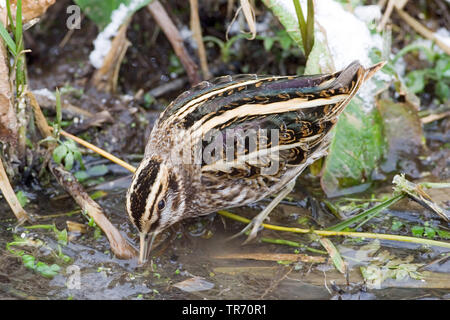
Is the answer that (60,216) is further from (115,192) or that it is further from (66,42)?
(66,42)

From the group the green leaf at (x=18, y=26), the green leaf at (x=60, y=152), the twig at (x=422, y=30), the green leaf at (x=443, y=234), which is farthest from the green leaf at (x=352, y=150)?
the green leaf at (x=18, y=26)

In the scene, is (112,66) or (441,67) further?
(441,67)

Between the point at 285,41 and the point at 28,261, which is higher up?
the point at 285,41

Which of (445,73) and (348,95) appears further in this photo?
(445,73)

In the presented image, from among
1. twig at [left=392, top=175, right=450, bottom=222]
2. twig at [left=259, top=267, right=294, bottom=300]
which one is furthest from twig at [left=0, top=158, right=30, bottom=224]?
twig at [left=392, top=175, right=450, bottom=222]

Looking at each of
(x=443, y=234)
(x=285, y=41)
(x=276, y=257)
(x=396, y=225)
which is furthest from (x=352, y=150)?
(x=285, y=41)

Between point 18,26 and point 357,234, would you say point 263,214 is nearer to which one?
point 357,234

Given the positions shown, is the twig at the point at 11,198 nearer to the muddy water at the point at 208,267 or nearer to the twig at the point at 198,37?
the muddy water at the point at 208,267
